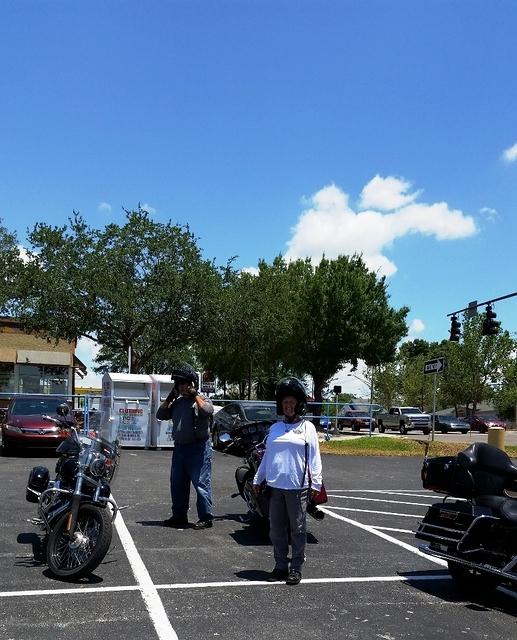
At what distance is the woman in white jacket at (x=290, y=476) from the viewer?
235 inches

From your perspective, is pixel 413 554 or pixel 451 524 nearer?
pixel 451 524

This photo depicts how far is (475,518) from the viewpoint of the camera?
555 centimetres

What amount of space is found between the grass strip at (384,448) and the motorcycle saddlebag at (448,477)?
1363 centimetres

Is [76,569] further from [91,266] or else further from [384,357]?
[384,357]

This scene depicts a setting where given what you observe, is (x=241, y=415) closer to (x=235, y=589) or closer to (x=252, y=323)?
(x=252, y=323)

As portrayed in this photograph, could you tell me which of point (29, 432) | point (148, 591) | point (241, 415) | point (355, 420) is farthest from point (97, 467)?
point (355, 420)

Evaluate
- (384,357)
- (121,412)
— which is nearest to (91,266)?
(121,412)

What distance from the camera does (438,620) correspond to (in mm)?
5039

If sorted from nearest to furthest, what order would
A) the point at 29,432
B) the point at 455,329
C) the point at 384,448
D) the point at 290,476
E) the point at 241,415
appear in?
the point at 290,476
the point at 29,432
the point at 241,415
the point at 384,448
the point at 455,329

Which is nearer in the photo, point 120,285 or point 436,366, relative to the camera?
point 436,366

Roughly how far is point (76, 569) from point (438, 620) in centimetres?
283

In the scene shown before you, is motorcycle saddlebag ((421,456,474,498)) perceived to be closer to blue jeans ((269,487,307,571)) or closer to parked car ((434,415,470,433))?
blue jeans ((269,487,307,571))

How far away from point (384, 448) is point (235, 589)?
1658cm

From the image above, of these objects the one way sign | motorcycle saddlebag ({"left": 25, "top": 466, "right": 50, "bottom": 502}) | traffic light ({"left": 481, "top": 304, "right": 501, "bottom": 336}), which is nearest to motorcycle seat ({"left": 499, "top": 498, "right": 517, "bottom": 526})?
motorcycle saddlebag ({"left": 25, "top": 466, "right": 50, "bottom": 502})
